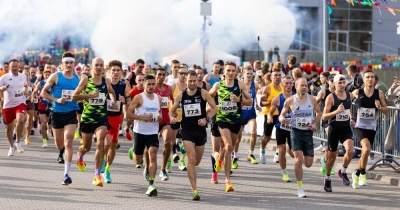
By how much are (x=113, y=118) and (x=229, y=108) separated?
6.22ft

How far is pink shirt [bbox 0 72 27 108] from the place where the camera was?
56.4ft

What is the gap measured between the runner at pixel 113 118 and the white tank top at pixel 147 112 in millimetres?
961

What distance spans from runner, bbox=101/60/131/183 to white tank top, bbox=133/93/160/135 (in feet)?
3.15

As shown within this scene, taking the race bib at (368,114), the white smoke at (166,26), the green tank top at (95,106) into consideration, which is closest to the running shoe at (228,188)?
the green tank top at (95,106)

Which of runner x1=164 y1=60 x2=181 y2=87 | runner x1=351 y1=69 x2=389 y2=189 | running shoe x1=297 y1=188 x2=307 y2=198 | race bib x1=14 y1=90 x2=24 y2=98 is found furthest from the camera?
race bib x1=14 y1=90 x2=24 y2=98

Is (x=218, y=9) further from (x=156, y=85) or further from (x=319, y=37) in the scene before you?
(x=156, y=85)

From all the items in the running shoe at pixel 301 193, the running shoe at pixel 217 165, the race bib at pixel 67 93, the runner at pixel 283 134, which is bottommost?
the running shoe at pixel 301 193

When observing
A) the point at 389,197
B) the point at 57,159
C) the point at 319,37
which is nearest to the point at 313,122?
the point at 389,197

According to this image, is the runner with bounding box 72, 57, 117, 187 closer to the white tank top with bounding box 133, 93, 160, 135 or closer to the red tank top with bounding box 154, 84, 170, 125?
the white tank top with bounding box 133, 93, 160, 135

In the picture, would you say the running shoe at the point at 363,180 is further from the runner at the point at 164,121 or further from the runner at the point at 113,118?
the runner at the point at 113,118

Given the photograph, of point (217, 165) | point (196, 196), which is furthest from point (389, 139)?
point (196, 196)

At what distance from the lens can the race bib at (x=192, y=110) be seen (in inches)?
462

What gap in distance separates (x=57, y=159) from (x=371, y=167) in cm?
565

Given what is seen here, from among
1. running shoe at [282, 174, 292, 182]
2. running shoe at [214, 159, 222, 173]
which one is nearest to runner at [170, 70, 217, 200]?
running shoe at [214, 159, 222, 173]
